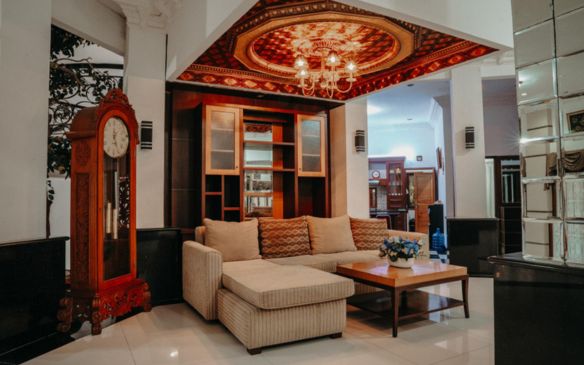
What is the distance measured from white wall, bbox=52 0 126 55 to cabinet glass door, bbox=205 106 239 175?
4.39ft

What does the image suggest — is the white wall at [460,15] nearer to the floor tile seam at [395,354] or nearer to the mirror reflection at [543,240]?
the mirror reflection at [543,240]

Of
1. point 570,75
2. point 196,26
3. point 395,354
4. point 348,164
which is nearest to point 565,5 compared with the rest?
point 570,75

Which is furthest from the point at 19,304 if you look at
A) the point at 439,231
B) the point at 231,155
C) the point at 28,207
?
the point at 439,231

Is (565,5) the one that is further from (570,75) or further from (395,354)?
(395,354)

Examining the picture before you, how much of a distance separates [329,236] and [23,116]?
3392 millimetres

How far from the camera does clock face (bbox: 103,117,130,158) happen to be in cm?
347

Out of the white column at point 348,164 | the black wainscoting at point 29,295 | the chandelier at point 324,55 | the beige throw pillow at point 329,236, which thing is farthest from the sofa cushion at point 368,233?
the black wainscoting at point 29,295

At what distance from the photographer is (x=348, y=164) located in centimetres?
577

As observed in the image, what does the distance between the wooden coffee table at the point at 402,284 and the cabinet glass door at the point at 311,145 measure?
181cm

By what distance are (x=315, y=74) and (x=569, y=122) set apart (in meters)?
2.93

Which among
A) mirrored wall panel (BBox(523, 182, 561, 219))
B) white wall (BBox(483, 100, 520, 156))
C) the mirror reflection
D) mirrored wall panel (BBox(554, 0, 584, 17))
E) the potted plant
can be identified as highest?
white wall (BBox(483, 100, 520, 156))

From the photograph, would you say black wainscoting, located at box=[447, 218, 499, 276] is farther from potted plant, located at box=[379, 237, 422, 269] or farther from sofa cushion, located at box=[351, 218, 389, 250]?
potted plant, located at box=[379, 237, 422, 269]

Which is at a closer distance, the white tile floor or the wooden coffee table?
the white tile floor

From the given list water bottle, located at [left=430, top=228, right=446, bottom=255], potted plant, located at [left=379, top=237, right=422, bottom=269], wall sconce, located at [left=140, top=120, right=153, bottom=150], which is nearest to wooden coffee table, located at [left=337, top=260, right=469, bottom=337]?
potted plant, located at [left=379, top=237, right=422, bottom=269]
